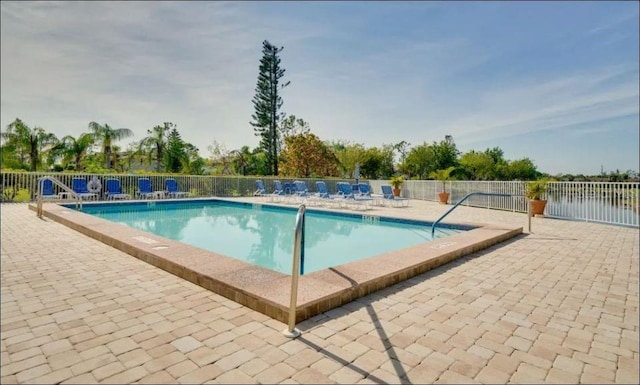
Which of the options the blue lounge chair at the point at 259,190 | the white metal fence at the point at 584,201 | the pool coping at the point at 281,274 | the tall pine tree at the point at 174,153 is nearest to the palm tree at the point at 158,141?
the tall pine tree at the point at 174,153

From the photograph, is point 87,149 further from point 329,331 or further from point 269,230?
point 329,331

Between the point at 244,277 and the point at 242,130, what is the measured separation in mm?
28224

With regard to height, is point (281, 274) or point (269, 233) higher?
point (281, 274)

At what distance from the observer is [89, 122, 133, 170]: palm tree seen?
2212cm

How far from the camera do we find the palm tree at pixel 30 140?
20859 mm

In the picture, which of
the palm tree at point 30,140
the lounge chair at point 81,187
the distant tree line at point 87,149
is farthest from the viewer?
the distant tree line at point 87,149

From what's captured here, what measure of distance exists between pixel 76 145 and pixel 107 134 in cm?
195

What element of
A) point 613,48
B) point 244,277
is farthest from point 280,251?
point 613,48

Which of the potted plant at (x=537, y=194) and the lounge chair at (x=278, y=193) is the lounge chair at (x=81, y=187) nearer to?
the lounge chair at (x=278, y=193)

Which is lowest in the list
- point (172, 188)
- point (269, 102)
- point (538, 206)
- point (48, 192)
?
point (538, 206)

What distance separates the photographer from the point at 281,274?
144 inches

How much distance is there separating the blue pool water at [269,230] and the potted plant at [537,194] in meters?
4.05

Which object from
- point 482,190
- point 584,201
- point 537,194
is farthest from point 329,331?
point 482,190

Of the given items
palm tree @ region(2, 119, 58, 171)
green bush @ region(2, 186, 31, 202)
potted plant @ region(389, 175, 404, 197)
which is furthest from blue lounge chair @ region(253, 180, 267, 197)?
palm tree @ region(2, 119, 58, 171)
